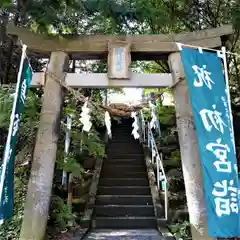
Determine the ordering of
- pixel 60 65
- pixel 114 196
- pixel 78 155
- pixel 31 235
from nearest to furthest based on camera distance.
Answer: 1. pixel 31 235
2. pixel 60 65
3. pixel 114 196
4. pixel 78 155

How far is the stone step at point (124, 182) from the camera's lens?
978cm

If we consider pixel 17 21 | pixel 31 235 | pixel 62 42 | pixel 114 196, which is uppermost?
pixel 17 21

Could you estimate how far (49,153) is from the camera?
21.2 feet

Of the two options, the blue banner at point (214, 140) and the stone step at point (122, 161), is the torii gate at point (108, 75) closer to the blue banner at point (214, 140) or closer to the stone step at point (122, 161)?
the blue banner at point (214, 140)

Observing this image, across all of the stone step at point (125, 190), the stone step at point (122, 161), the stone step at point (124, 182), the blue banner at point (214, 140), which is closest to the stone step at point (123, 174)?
the stone step at point (124, 182)

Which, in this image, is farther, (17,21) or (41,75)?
(17,21)

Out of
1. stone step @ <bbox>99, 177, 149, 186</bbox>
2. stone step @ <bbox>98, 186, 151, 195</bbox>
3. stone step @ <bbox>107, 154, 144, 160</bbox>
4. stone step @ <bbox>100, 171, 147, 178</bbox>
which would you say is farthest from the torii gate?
stone step @ <bbox>107, 154, 144, 160</bbox>

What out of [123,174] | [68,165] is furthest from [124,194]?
[68,165]

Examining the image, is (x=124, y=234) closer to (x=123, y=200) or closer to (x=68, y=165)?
(x=123, y=200)

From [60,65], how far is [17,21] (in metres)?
1.75

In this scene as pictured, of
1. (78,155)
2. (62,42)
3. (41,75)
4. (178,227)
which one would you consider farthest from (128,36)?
(78,155)

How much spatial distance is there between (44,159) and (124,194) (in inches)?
137

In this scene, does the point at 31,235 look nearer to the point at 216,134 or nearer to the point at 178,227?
the point at 178,227

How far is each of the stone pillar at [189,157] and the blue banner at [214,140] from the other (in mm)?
620
